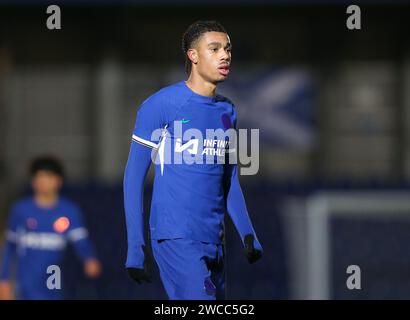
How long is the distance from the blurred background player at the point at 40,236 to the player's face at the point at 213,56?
340 cm

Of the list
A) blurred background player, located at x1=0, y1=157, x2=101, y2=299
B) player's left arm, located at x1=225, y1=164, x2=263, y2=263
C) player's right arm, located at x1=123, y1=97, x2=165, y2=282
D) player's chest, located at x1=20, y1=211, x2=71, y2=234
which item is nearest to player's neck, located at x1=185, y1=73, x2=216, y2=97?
player's right arm, located at x1=123, y1=97, x2=165, y2=282

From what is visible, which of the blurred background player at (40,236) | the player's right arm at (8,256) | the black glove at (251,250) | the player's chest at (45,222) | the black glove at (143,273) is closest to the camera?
the black glove at (143,273)

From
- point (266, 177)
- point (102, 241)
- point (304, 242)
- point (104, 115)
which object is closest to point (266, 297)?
point (304, 242)

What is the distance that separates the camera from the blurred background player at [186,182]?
421 centimetres

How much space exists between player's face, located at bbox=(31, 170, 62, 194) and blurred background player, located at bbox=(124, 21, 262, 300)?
128 inches

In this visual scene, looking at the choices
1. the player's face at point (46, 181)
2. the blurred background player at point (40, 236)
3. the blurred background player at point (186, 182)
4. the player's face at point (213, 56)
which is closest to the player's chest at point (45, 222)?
the blurred background player at point (40, 236)

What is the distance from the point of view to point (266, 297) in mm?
10125

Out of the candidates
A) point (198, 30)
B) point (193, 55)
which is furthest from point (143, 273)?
point (198, 30)

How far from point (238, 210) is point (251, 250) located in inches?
7.7

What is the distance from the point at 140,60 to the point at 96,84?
2.61 feet

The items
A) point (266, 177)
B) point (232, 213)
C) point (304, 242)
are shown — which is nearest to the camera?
point (232, 213)

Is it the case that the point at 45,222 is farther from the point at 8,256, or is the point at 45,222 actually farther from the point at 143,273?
the point at 143,273

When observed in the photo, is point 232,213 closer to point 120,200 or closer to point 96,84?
point 120,200

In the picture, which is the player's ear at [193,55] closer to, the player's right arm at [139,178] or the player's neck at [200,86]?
the player's neck at [200,86]
